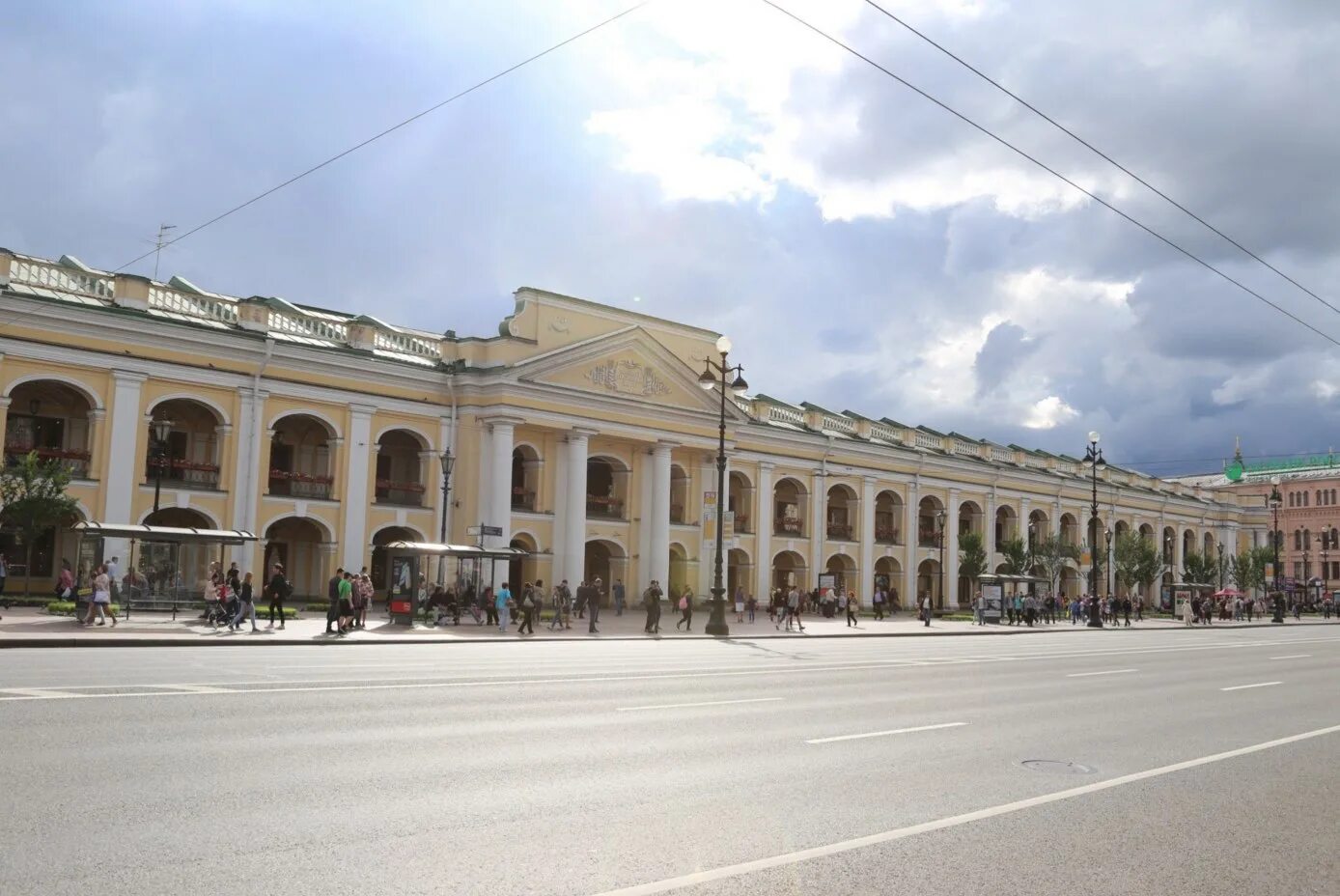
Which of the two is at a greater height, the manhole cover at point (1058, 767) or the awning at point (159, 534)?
the awning at point (159, 534)

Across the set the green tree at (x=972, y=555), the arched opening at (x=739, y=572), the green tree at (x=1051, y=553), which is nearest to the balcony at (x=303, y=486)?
the arched opening at (x=739, y=572)

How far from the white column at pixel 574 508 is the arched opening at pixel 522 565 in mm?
1150

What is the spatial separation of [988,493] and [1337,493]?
173 ft

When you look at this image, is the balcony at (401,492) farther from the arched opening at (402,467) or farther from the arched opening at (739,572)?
the arched opening at (739,572)

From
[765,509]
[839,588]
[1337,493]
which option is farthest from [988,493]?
[1337,493]

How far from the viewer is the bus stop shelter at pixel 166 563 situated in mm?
30219

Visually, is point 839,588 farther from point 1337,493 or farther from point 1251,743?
point 1337,493

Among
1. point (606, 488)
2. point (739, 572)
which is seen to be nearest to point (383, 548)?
point (606, 488)

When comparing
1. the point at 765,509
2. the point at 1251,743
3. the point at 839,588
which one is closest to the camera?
the point at 1251,743

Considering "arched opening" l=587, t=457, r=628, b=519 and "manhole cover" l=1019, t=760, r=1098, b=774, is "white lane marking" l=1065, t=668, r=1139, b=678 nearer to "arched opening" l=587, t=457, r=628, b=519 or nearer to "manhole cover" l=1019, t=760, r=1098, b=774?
"manhole cover" l=1019, t=760, r=1098, b=774

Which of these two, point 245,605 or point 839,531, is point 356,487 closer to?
point 245,605

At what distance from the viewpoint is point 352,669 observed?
680 inches

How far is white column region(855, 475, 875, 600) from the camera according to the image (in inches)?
2445

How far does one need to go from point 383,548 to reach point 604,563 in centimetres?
1050
